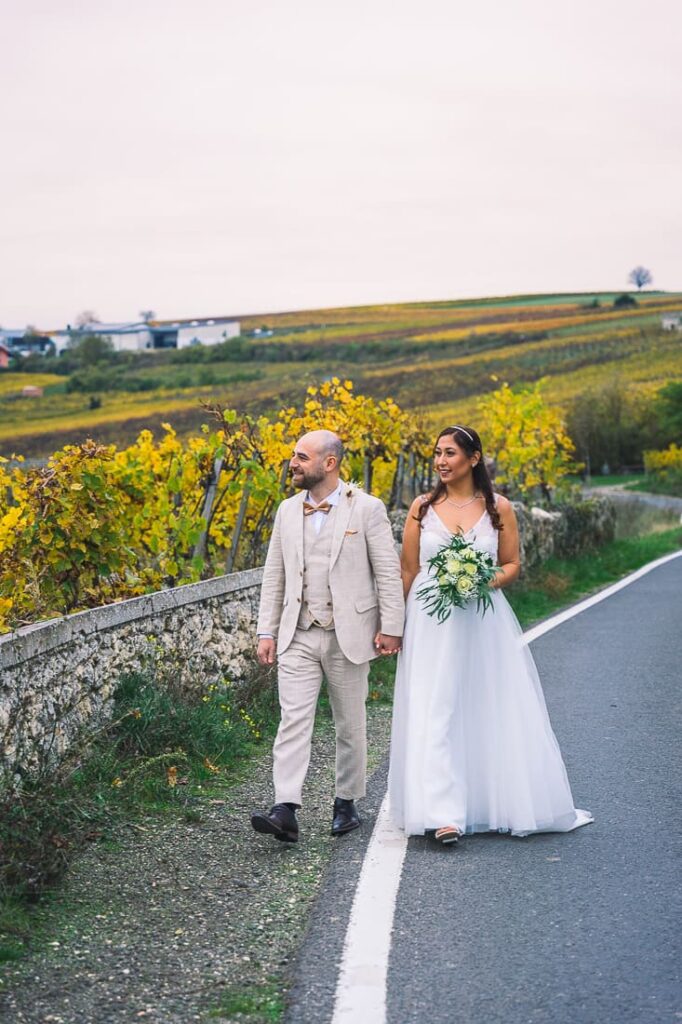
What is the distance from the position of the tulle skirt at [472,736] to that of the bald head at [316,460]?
2.62ft

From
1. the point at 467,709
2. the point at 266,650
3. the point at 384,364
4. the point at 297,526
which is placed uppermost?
the point at 297,526

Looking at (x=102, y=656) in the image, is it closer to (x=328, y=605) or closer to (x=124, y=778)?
(x=124, y=778)

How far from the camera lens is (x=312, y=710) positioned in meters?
6.51

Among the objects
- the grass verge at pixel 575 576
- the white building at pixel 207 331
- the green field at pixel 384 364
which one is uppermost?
the white building at pixel 207 331

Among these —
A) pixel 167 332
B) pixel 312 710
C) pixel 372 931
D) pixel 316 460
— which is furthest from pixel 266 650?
pixel 167 332

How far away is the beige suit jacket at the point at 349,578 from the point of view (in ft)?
21.2

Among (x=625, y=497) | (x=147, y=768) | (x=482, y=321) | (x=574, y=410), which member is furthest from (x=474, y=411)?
(x=147, y=768)

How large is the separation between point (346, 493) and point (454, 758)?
53.5 inches

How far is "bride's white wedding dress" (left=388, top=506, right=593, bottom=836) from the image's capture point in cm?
631

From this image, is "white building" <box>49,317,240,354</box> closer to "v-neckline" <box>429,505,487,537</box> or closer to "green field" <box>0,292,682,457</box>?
"green field" <box>0,292,682,457</box>

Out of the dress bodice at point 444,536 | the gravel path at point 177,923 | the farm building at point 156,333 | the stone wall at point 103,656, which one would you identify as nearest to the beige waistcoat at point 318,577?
the dress bodice at point 444,536

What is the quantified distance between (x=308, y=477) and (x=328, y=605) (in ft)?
2.04

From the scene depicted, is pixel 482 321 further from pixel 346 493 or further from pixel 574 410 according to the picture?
pixel 346 493

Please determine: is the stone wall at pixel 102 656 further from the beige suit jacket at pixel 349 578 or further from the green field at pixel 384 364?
the green field at pixel 384 364
